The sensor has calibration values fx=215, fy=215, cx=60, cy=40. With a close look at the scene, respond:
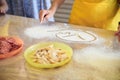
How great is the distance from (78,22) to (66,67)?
46 centimetres

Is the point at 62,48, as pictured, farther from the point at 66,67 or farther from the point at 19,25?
the point at 19,25

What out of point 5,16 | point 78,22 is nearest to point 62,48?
point 78,22

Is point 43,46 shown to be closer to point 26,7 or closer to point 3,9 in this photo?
point 3,9

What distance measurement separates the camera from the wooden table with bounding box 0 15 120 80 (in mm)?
726

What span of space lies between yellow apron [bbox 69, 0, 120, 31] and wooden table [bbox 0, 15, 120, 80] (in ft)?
0.28

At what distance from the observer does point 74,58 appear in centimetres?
82

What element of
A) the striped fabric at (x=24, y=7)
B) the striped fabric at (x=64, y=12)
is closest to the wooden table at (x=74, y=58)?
the striped fabric at (x=24, y=7)

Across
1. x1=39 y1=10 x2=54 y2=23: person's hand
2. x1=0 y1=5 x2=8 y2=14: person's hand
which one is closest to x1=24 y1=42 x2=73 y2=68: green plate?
x1=39 y1=10 x2=54 y2=23: person's hand

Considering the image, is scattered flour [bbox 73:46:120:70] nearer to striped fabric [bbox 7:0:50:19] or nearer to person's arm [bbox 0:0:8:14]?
person's arm [bbox 0:0:8:14]

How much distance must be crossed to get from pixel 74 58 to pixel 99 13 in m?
0.38

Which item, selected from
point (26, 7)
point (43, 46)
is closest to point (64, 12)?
point (26, 7)

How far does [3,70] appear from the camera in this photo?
766mm

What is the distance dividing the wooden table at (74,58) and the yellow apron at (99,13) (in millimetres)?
85

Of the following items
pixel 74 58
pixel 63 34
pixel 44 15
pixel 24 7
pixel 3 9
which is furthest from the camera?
pixel 24 7
